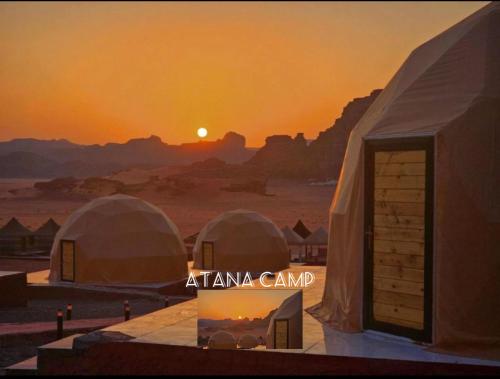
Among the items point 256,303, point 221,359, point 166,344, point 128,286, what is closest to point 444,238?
point 256,303

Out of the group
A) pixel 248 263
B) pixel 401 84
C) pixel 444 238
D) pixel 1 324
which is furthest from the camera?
pixel 248 263

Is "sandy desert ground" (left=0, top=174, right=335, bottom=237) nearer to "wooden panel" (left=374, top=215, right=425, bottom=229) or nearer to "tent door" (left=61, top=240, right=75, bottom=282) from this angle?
"tent door" (left=61, top=240, right=75, bottom=282)

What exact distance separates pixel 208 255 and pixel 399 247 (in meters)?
14.3

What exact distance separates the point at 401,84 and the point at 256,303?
375 centimetres

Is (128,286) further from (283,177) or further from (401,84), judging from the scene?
(283,177)

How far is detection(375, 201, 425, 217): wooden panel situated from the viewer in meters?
8.38

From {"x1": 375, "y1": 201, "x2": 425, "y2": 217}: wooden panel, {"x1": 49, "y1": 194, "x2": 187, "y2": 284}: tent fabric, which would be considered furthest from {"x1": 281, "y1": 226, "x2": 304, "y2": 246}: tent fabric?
{"x1": 375, "y1": 201, "x2": 425, "y2": 217}: wooden panel

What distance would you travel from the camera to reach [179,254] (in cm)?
2039

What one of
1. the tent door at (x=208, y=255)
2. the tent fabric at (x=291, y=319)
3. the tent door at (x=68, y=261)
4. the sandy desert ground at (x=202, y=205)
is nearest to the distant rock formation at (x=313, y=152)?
the sandy desert ground at (x=202, y=205)

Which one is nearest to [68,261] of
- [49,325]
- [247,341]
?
[49,325]

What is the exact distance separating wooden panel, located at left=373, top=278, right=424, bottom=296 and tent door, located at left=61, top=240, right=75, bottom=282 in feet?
40.4

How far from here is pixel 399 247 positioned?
340 inches

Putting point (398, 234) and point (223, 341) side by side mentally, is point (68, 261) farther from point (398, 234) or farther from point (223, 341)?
point (398, 234)

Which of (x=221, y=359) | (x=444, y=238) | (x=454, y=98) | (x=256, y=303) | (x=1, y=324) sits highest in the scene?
(x=454, y=98)
